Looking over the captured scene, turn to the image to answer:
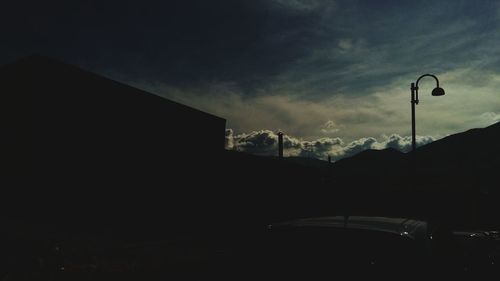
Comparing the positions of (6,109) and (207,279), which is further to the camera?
(6,109)

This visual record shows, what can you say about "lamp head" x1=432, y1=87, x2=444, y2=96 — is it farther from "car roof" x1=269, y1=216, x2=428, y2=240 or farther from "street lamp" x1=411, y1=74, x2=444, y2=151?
"car roof" x1=269, y1=216, x2=428, y2=240

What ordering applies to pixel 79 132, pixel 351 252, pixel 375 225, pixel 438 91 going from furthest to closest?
pixel 438 91 → pixel 79 132 → pixel 375 225 → pixel 351 252

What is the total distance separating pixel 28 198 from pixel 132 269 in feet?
36.6

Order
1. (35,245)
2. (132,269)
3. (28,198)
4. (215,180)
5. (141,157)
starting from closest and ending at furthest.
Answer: (132,269), (35,245), (28,198), (141,157), (215,180)

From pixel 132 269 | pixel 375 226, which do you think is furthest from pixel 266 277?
pixel 132 269

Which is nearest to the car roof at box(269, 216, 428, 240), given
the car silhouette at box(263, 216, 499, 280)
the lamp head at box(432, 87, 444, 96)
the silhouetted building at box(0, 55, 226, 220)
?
the car silhouette at box(263, 216, 499, 280)

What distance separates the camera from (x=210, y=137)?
90.5 ft

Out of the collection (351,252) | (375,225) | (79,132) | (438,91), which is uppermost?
(438,91)

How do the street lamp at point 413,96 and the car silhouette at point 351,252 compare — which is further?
the street lamp at point 413,96

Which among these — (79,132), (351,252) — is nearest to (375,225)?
(351,252)

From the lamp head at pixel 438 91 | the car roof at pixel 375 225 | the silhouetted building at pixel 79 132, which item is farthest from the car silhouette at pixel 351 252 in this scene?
the lamp head at pixel 438 91

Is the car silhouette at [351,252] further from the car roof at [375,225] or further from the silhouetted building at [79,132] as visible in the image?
the silhouetted building at [79,132]

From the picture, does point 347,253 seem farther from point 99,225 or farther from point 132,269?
point 99,225

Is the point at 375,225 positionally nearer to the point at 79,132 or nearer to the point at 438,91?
the point at 79,132
